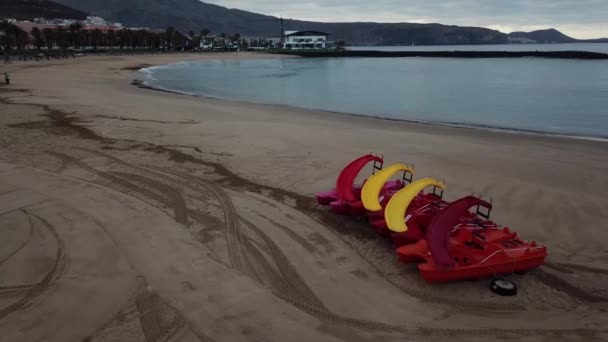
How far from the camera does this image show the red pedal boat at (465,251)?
7082 mm

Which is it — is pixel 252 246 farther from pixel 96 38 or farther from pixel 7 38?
pixel 96 38

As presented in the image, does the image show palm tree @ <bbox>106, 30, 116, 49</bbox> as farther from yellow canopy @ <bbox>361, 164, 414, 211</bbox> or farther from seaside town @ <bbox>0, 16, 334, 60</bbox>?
yellow canopy @ <bbox>361, 164, 414, 211</bbox>

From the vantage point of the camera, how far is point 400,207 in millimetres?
7992

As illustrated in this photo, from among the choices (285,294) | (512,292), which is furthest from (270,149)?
(512,292)

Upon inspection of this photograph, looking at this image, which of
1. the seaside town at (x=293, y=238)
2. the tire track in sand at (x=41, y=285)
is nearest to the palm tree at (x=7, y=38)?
the seaside town at (x=293, y=238)

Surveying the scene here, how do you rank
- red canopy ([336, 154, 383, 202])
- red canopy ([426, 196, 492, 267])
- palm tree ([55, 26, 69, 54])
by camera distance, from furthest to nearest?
1. palm tree ([55, 26, 69, 54])
2. red canopy ([336, 154, 383, 202])
3. red canopy ([426, 196, 492, 267])

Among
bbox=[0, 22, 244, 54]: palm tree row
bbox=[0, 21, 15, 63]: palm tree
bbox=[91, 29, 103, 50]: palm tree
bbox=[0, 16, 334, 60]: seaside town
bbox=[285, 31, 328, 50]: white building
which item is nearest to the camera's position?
bbox=[0, 21, 15, 63]: palm tree

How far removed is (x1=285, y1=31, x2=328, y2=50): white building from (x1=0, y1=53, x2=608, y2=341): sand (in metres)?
168

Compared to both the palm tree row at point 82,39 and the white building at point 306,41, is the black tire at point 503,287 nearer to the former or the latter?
the palm tree row at point 82,39

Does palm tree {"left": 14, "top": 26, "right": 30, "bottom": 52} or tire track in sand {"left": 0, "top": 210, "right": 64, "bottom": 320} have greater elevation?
palm tree {"left": 14, "top": 26, "right": 30, "bottom": 52}

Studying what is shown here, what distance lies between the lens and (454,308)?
21.6 ft

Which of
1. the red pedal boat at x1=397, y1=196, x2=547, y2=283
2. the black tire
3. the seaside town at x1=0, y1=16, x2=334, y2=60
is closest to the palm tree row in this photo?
the seaside town at x1=0, y1=16, x2=334, y2=60

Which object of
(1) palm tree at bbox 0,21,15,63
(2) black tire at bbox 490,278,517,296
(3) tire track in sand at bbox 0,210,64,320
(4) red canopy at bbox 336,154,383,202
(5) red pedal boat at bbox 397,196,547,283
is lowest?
(3) tire track in sand at bbox 0,210,64,320

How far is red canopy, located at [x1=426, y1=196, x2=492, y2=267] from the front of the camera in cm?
705
